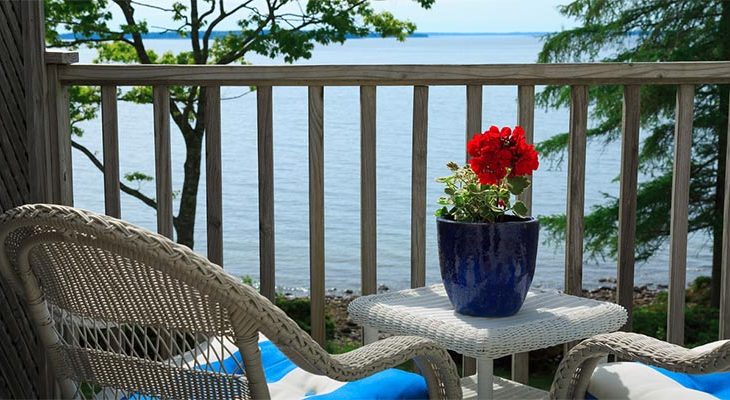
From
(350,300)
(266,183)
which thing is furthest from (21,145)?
(350,300)

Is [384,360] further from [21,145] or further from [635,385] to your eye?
[21,145]

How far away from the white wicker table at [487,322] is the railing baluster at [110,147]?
0.94 metres

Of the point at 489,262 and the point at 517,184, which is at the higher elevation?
the point at 517,184

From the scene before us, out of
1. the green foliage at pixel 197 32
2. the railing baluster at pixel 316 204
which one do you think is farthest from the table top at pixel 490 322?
the green foliage at pixel 197 32

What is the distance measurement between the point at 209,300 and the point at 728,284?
6.04ft

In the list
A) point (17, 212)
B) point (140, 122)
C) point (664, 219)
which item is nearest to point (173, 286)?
point (17, 212)

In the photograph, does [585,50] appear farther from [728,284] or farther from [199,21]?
[728,284]

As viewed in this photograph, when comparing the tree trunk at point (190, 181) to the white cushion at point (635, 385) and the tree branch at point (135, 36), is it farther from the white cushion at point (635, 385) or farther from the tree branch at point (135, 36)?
the white cushion at point (635, 385)

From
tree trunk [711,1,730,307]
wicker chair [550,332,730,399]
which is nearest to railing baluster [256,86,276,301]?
wicker chair [550,332,730,399]

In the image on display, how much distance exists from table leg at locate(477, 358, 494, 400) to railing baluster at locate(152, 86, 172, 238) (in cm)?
109

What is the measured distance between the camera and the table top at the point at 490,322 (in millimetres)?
1938

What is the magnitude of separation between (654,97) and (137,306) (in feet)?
21.4

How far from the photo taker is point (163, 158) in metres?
2.67

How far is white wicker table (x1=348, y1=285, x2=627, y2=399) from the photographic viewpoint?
1939 millimetres
